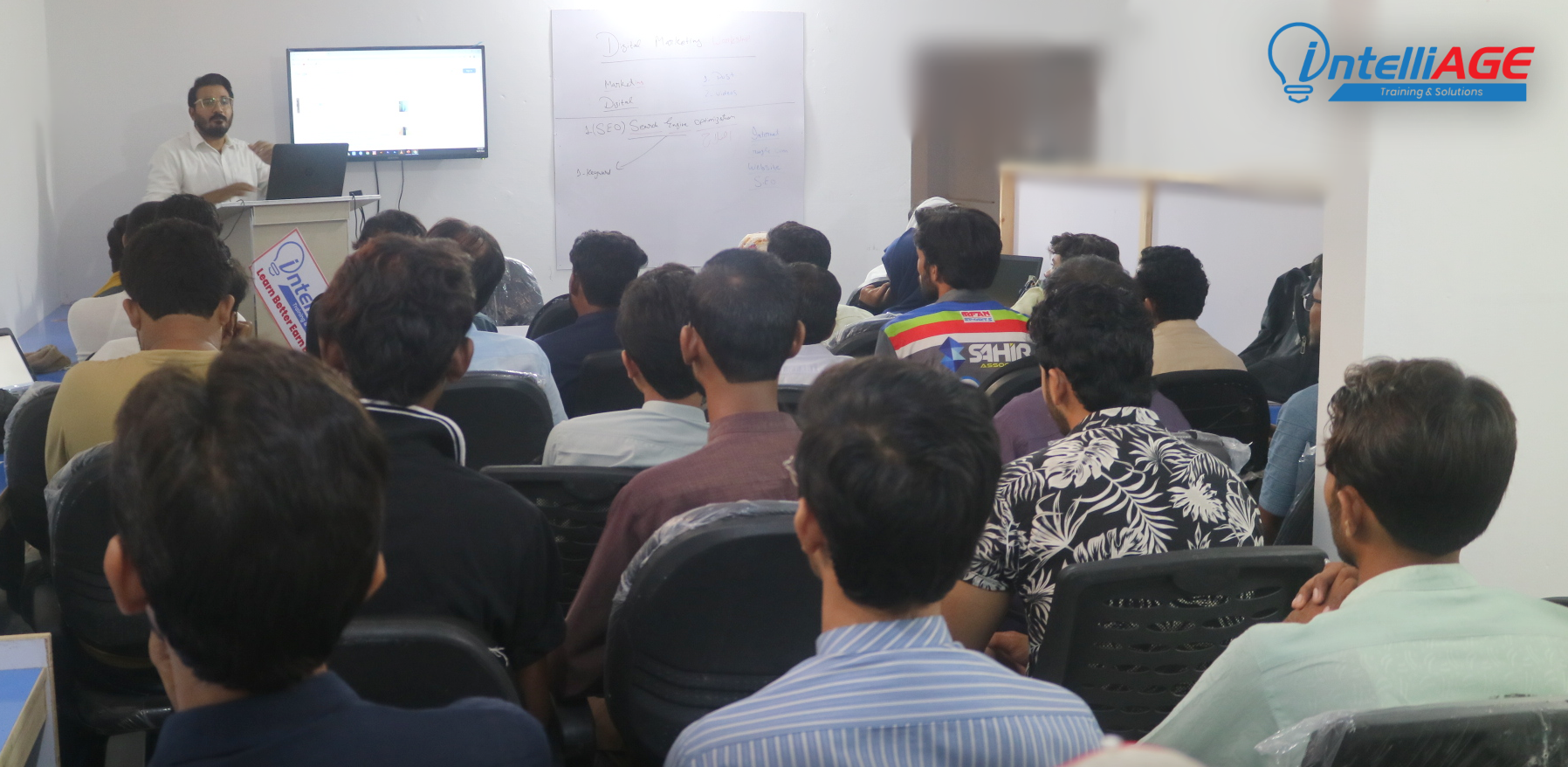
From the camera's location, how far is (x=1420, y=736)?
943mm

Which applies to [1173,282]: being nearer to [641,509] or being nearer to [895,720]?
[641,509]

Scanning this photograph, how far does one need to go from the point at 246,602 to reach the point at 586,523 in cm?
106

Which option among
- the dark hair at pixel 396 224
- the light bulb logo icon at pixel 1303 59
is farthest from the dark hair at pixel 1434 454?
the dark hair at pixel 396 224

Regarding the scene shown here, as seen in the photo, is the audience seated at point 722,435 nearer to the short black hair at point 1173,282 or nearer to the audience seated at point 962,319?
the audience seated at point 962,319

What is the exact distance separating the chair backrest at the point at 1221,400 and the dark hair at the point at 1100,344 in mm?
806

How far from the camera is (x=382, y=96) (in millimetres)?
6066

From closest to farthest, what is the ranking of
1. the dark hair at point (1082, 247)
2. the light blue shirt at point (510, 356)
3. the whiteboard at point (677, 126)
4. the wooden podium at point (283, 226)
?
the light blue shirt at point (510, 356), the dark hair at point (1082, 247), the wooden podium at point (283, 226), the whiteboard at point (677, 126)

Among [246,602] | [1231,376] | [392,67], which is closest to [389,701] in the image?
[246,602]

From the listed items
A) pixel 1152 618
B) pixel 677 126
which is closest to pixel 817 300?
pixel 1152 618

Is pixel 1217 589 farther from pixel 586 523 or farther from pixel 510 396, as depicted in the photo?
pixel 510 396

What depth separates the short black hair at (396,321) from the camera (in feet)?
5.16

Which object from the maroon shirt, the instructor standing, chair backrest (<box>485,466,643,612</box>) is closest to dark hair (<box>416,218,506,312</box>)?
chair backrest (<box>485,466,643,612</box>)

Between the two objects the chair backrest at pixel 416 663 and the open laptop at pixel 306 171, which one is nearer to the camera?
the chair backrest at pixel 416 663

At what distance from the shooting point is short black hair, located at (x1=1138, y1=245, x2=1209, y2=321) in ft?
10.3
